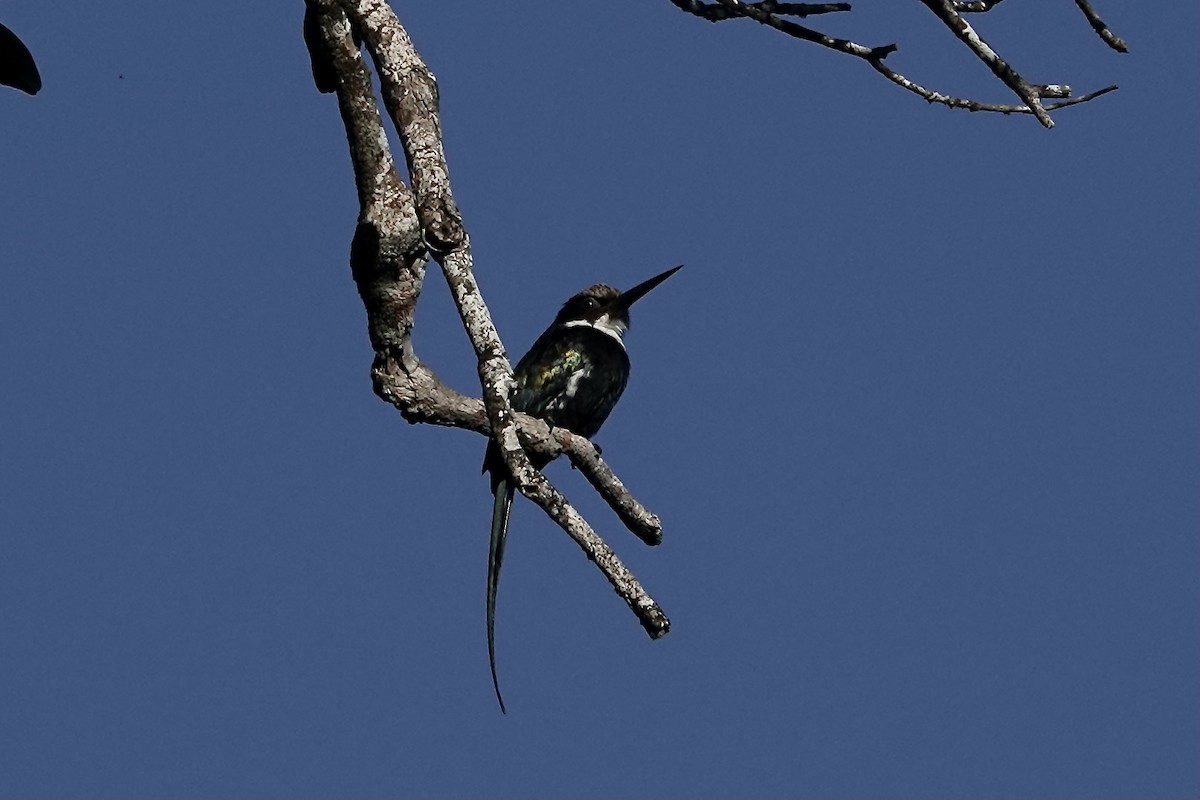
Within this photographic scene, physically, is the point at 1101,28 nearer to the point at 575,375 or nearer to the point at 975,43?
the point at 975,43

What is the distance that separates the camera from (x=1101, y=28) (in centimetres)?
292

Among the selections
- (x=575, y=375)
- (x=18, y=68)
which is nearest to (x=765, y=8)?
(x=18, y=68)

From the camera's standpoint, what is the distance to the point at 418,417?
343cm

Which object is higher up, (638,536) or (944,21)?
(944,21)

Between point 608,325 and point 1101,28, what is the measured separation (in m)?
4.86

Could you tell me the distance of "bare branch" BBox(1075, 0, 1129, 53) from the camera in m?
2.90

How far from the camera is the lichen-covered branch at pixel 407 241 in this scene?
2115 mm

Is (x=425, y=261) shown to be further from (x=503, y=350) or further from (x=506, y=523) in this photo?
(x=506, y=523)

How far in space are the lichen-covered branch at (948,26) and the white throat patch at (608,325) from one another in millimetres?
4265

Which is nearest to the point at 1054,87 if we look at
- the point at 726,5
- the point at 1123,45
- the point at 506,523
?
the point at 1123,45

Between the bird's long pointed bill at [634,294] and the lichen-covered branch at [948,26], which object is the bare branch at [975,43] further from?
the bird's long pointed bill at [634,294]

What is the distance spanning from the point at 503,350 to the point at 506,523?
358cm

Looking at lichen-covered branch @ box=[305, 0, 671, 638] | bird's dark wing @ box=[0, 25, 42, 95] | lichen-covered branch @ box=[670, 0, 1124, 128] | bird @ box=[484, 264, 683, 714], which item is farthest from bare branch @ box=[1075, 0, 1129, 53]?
bird @ box=[484, 264, 683, 714]

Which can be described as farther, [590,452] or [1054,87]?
[590,452]
